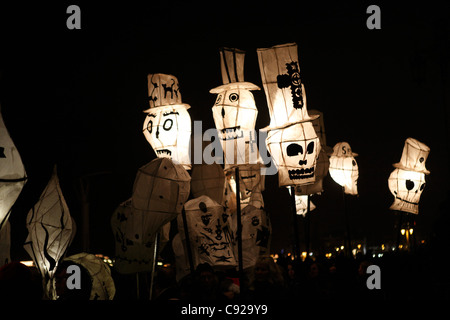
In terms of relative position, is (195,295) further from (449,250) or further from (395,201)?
(449,250)

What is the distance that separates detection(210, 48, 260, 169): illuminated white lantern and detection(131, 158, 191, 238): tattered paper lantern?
131cm

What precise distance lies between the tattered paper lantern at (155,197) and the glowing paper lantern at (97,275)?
1.31 metres

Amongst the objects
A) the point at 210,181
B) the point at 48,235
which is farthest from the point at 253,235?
the point at 48,235

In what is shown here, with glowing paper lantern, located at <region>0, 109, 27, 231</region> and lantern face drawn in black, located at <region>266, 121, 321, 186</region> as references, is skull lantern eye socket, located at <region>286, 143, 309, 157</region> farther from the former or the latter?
glowing paper lantern, located at <region>0, 109, 27, 231</region>

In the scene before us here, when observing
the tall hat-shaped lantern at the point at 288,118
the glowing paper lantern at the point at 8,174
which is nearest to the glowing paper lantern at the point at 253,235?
the tall hat-shaped lantern at the point at 288,118

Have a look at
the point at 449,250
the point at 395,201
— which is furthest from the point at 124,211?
the point at 449,250

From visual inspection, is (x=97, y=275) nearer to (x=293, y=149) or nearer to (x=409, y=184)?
(x=293, y=149)

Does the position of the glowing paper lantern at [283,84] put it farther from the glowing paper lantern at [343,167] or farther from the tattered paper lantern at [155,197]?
the glowing paper lantern at [343,167]

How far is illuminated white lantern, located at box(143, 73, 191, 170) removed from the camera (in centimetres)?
896

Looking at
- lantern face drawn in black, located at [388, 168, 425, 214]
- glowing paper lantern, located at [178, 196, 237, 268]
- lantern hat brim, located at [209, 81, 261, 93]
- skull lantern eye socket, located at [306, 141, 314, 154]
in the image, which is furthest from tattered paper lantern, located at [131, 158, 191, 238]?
lantern face drawn in black, located at [388, 168, 425, 214]

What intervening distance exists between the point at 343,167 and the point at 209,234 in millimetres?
5578

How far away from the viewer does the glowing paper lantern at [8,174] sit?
13.1ft

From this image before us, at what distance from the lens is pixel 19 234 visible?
23531 mm
